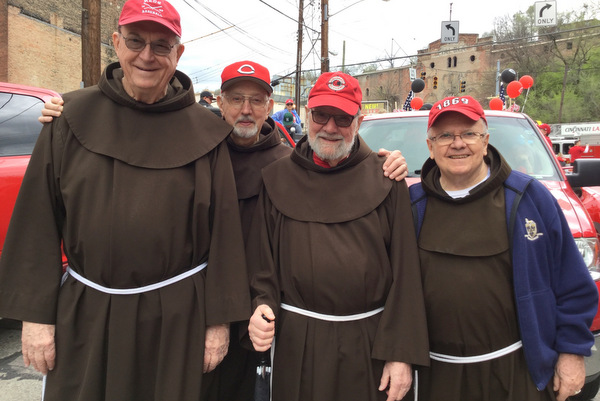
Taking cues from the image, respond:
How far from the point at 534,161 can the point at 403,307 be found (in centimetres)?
231

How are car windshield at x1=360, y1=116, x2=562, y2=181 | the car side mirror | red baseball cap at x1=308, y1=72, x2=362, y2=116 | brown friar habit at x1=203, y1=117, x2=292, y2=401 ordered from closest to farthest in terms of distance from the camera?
red baseball cap at x1=308, y1=72, x2=362, y2=116 < brown friar habit at x1=203, y1=117, x2=292, y2=401 < the car side mirror < car windshield at x1=360, y1=116, x2=562, y2=181

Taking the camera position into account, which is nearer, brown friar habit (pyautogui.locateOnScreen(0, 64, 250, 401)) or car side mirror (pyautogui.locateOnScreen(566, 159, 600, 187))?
brown friar habit (pyautogui.locateOnScreen(0, 64, 250, 401))

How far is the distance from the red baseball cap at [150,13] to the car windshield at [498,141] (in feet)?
7.29

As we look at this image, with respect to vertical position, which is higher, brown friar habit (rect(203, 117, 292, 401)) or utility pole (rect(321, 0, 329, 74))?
utility pole (rect(321, 0, 329, 74))

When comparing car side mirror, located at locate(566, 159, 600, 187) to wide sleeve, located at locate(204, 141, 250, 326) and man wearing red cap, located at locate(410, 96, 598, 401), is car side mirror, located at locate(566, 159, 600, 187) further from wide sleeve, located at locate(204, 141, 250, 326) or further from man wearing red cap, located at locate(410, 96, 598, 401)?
wide sleeve, located at locate(204, 141, 250, 326)

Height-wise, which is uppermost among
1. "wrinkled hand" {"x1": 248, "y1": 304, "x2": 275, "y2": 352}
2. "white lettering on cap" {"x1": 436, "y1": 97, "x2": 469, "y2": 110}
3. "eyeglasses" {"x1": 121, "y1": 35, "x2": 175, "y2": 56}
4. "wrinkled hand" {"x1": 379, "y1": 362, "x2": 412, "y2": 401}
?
"eyeglasses" {"x1": 121, "y1": 35, "x2": 175, "y2": 56}

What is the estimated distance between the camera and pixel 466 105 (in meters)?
2.24

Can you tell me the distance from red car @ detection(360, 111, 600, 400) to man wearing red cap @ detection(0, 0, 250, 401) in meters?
1.84

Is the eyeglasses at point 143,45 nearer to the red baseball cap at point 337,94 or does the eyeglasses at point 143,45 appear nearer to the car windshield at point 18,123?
the red baseball cap at point 337,94

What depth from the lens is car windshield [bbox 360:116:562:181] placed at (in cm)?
367

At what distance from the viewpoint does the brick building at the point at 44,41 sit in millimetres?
19266

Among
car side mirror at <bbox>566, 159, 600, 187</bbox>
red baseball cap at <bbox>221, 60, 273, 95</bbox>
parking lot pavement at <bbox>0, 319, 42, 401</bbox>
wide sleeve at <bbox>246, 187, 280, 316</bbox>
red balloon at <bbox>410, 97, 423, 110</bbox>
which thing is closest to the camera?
wide sleeve at <bbox>246, 187, 280, 316</bbox>

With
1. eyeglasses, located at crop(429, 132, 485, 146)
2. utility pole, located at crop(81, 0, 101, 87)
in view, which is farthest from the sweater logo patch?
utility pole, located at crop(81, 0, 101, 87)

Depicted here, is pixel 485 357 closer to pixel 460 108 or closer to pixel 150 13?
pixel 460 108
